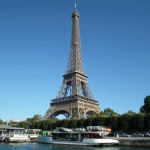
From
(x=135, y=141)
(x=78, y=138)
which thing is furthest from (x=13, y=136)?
(x=135, y=141)

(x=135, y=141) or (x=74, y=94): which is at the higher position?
(x=74, y=94)

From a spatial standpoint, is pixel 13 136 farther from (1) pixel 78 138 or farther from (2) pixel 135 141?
(2) pixel 135 141

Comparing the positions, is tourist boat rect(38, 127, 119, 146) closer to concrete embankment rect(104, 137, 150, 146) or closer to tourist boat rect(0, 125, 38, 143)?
concrete embankment rect(104, 137, 150, 146)

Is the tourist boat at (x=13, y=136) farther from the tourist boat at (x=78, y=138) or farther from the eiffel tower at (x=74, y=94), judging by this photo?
the eiffel tower at (x=74, y=94)

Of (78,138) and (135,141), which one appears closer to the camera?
(135,141)

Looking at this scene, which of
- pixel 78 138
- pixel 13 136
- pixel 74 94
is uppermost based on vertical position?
pixel 74 94

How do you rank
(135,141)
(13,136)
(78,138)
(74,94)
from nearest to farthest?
(135,141) → (78,138) → (13,136) → (74,94)

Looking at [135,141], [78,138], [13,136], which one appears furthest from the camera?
[13,136]
